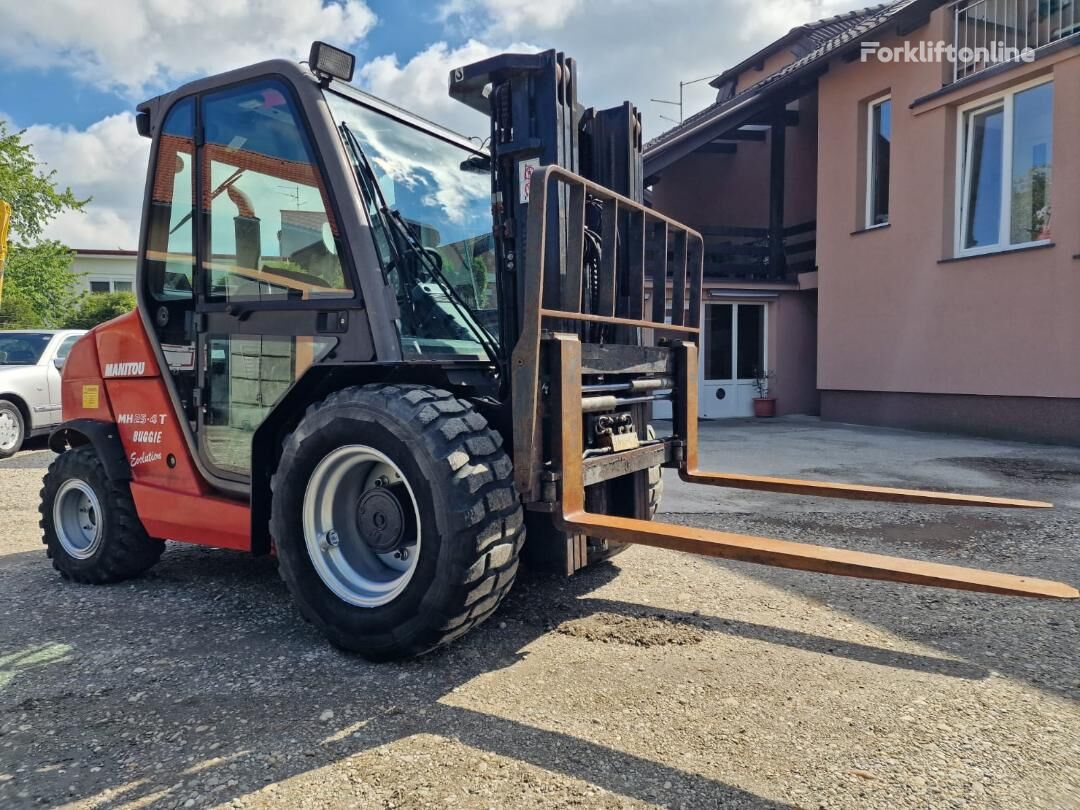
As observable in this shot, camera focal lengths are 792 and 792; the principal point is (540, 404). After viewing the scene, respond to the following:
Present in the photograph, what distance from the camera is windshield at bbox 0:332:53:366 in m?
10.9

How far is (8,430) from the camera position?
34.4 ft

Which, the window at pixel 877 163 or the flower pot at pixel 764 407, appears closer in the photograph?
the window at pixel 877 163

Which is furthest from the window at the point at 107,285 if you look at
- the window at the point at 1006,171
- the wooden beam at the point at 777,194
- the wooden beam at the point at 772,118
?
the window at the point at 1006,171

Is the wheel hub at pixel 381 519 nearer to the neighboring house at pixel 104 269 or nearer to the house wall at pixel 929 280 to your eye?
the house wall at pixel 929 280

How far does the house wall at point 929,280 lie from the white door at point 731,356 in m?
1.86

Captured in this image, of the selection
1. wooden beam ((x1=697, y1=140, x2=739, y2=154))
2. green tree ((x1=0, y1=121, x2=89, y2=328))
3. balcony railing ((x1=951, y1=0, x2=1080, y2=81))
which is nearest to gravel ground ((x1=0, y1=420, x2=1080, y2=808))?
balcony railing ((x1=951, y1=0, x2=1080, y2=81))

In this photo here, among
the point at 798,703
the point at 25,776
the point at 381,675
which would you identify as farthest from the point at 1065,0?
the point at 25,776

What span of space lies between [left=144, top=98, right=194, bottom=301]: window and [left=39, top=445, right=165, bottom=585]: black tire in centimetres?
108

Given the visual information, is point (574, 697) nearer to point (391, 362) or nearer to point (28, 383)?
point (391, 362)

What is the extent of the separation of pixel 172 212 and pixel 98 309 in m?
25.4

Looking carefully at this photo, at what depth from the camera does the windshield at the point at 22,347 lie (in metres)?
10.9

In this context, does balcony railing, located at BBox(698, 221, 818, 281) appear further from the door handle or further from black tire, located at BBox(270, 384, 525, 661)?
black tire, located at BBox(270, 384, 525, 661)

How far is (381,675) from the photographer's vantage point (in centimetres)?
312

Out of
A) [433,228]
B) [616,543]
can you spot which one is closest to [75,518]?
[433,228]
